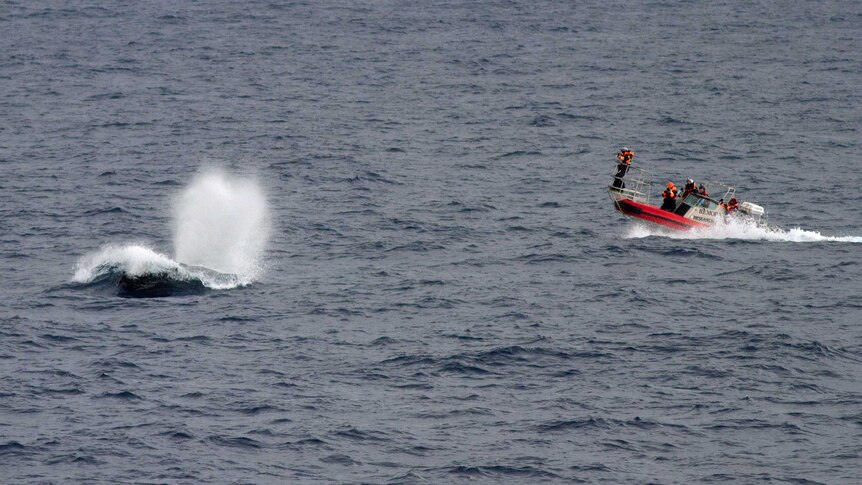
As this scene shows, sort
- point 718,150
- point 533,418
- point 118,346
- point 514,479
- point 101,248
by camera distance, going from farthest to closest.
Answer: point 718,150 → point 101,248 → point 118,346 → point 533,418 → point 514,479

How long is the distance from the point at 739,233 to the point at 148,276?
114 feet

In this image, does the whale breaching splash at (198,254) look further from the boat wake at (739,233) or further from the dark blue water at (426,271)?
the boat wake at (739,233)

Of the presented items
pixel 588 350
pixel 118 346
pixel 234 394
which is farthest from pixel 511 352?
pixel 118 346

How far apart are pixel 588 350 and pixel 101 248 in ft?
94.5

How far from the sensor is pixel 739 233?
79.4 m

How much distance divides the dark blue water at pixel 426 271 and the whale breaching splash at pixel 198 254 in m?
0.26

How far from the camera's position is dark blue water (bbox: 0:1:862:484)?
48.8 metres

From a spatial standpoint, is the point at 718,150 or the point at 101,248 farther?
the point at 718,150

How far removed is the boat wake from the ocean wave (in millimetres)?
24559

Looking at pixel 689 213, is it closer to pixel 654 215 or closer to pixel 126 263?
pixel 654 215

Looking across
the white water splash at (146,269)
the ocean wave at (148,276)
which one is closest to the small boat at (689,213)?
the ocean wave at (148,276)

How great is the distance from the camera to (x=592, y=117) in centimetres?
11194

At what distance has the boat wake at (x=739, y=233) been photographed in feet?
256

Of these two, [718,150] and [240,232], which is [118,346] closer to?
[240,232]
